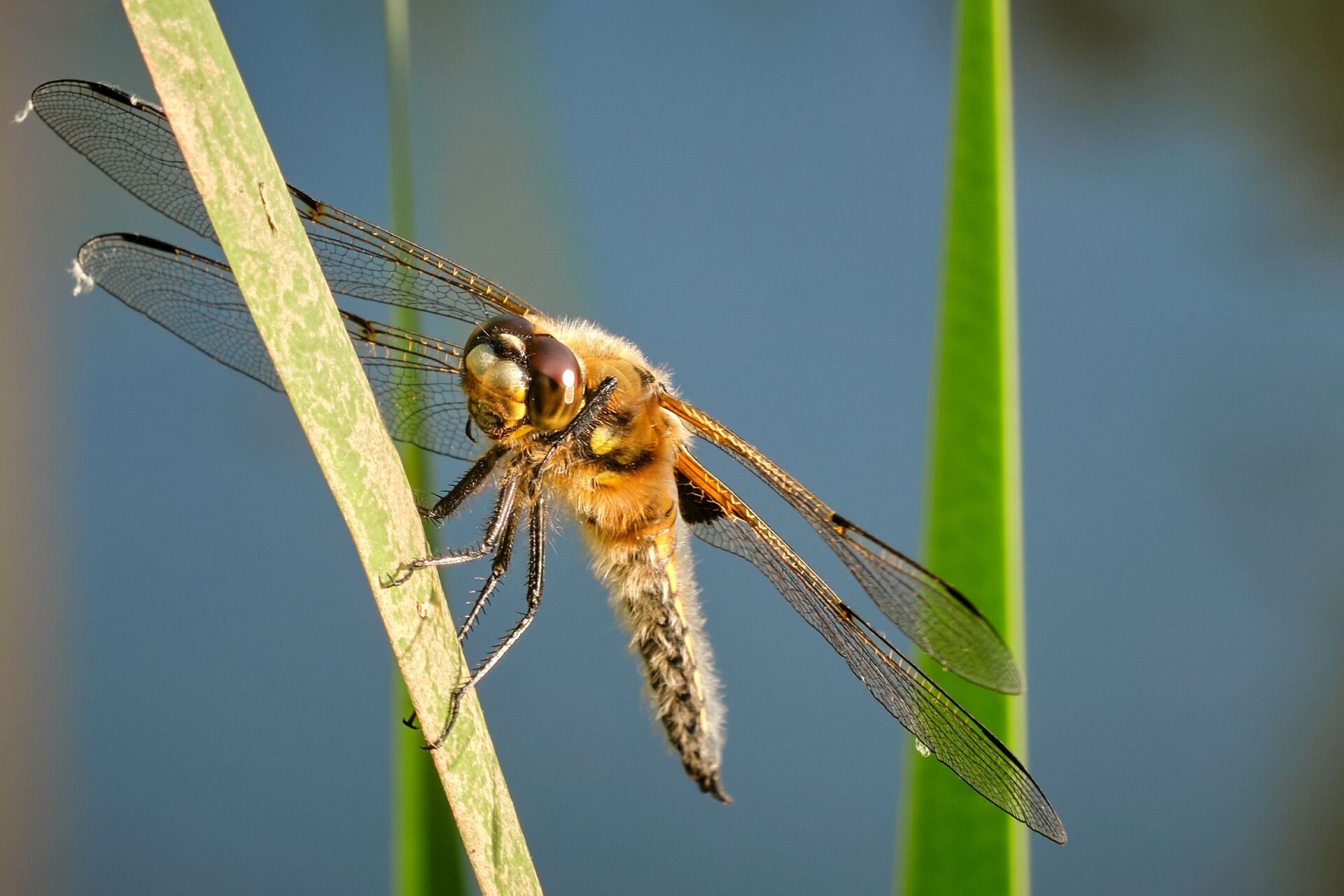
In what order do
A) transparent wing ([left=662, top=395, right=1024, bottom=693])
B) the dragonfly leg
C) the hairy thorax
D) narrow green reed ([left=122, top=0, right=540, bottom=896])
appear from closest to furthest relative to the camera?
narrow green reed ([left=122, top=0, right=540, bottom=896]) → transparent wing ([left=662, top=395, right=1024, bottom=693]) → the dragonfly leg → the hairy thorax

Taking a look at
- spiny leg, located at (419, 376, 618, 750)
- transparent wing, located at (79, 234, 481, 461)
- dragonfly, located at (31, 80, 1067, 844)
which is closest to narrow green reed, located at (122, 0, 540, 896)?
dragonfly, located at (31, 80, 1067, 844)

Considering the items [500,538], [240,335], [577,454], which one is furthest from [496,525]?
[240,335]

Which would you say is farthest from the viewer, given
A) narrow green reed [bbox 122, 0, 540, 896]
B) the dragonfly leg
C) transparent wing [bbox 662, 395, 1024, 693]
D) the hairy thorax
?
the hairy thorax

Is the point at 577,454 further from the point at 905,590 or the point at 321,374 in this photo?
the point at 321,374

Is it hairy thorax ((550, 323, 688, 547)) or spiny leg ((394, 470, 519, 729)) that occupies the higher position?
hairy thorax ((550, 323, 688, 547))

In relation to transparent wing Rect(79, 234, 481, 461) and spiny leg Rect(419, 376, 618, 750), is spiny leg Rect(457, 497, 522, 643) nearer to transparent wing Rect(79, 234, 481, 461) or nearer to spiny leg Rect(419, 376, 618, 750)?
spiny leg Rect(419, 376, 618, 750)

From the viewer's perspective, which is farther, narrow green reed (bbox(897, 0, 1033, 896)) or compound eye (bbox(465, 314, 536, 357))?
compound eye (bbox(465, 314, 536, 357))

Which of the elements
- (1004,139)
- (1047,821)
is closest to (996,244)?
(1004,139)

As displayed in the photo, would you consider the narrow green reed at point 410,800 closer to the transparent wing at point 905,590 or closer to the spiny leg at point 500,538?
the spiny leg at point 500,538
